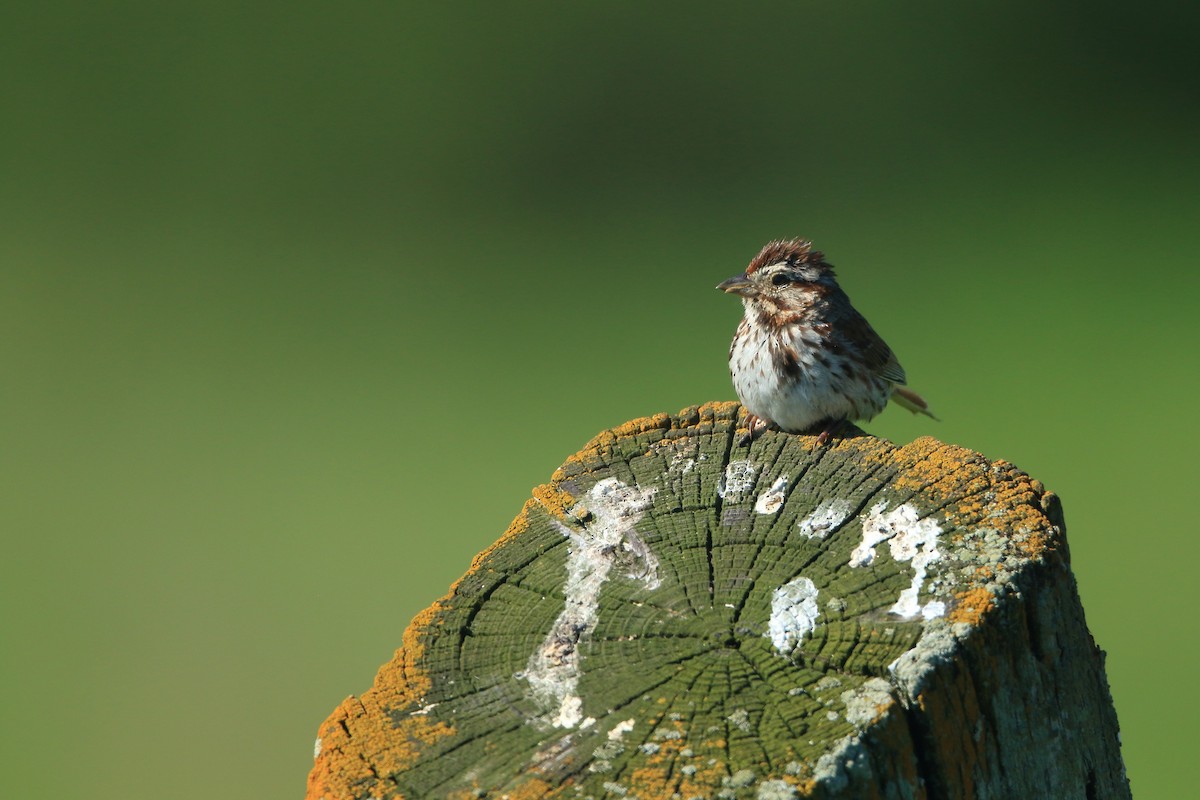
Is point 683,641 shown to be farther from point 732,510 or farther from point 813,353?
point 813,353

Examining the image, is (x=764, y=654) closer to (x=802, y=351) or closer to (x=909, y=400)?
(x=802, y=351)

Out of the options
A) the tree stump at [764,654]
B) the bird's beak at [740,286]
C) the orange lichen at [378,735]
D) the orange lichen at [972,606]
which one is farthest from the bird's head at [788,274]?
the orange lichen at [378,735]

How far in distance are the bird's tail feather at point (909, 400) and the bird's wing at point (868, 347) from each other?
48 cm

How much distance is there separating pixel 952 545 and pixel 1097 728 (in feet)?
1.76

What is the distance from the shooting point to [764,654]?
2.21 m

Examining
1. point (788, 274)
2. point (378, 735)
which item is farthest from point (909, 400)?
point (378, 735)

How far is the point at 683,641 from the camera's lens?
2293 mm

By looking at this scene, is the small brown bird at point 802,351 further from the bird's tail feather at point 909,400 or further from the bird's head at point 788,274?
the bird's tail feather at point 909,400

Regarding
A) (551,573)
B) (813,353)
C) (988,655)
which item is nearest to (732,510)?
(551,573)

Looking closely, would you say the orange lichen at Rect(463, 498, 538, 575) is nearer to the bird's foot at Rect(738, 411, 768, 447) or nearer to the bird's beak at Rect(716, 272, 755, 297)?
the bird's foot at Rect(738, 411, 768, 447)

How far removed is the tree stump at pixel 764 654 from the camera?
2.03 metres

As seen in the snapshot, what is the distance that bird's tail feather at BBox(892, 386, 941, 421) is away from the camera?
5.00m

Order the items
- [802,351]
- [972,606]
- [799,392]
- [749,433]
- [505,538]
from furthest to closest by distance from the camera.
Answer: [802,351], [799,392], [749,433], [505,538], [972,606]

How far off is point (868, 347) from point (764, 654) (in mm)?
2331
